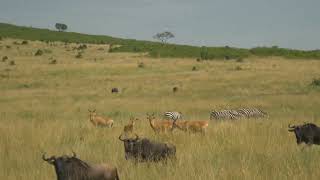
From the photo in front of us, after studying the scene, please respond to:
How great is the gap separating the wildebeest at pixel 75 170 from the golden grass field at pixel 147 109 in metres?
0.95

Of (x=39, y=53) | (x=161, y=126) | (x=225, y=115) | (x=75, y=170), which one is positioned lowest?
(x=39, y=53)

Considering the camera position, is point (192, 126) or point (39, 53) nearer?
point (192, 126)

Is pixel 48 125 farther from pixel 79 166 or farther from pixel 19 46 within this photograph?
pixel 19 46

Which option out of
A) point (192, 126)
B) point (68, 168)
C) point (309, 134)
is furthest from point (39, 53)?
point (68, 168)

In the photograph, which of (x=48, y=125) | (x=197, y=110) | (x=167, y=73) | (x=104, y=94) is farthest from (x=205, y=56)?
(x=48, y=125)

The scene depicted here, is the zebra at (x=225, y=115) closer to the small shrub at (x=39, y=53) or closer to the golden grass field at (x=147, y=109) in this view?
the golden grass field at (x=147, y=109)

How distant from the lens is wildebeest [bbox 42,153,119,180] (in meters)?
5.68

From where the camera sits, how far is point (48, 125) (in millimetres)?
12219

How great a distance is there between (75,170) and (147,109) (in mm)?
16695

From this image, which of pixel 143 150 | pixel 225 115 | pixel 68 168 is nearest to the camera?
pixel 68 168

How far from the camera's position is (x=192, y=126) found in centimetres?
1238

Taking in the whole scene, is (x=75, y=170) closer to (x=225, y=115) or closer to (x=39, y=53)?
(x=225, y=115)

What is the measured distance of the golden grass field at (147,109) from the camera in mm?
7254

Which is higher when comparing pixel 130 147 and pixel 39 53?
pixel 130 147
